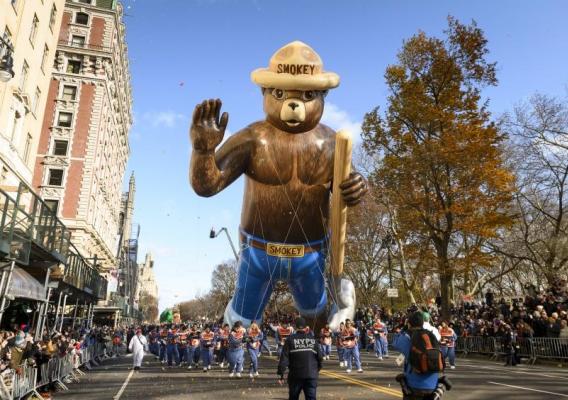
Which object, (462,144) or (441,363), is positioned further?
(462,144)

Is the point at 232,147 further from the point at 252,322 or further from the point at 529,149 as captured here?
the point at 529,149

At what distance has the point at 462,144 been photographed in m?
15.9

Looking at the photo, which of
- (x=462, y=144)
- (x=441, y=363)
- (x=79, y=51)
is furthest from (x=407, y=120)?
(x=79, y=51)

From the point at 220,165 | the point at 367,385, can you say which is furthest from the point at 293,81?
the point at 367,385

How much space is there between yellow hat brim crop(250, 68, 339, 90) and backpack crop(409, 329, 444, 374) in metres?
3.72

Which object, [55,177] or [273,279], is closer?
[273,279]

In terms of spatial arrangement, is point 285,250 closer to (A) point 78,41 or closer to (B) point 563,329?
(B) point 563,329

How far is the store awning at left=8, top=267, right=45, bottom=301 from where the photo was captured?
30.0ft

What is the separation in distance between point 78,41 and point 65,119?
7.15 m

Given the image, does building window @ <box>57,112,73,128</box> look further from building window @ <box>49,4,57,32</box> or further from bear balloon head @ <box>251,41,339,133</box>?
bear balloon head @ <box>251,41,339,133</box>

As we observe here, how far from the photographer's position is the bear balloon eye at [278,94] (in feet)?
23.1

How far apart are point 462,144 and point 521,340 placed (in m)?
6.49

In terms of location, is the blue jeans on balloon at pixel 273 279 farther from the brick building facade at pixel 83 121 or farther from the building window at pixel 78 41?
the building window at pixel 78 41

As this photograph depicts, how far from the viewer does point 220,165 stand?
281 inches
